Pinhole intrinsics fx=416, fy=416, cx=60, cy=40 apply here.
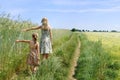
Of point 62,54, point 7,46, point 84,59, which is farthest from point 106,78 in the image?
point 7,46

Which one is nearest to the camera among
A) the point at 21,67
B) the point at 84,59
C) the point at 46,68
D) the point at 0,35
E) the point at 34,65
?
the point at 46,68

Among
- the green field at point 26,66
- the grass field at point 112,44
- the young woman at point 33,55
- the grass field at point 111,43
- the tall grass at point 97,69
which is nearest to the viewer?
the green field at point 26,66

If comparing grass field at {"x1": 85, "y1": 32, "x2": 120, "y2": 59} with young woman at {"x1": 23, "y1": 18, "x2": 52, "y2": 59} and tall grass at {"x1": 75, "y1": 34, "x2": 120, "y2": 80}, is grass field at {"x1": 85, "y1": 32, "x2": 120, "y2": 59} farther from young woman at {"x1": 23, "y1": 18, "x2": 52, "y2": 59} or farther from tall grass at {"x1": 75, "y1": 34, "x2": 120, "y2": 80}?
young woman at {"x1": 23, "y1": 18, "x2": 52, "y2": 59}

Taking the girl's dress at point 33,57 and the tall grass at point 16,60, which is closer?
the tall grass at point 16,60

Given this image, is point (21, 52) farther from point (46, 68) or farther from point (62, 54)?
point (46, 68)

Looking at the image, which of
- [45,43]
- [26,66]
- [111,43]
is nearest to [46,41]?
[45,43]

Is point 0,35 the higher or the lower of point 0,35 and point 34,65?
the higher

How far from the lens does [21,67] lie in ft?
45.3

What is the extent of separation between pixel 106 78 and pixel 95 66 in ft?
2.40

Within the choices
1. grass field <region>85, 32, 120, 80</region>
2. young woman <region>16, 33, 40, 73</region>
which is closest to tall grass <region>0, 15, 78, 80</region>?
young woman <region>16, 33, 40, 73</region>

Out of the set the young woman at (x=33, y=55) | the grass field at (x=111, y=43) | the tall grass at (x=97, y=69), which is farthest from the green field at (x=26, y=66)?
the grass field at (x=111, y=43)

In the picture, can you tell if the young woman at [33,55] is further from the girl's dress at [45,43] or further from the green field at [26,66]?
the girl's dress at [45,43]

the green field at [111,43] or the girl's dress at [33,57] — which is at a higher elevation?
the girl's dress at [33,57]

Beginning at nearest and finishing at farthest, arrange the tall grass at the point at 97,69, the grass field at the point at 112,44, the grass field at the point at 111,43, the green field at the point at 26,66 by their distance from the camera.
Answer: the green field at the point at 26,66 < the tall grass at the point at 97,69 < the grass field at the point at 112,44 < the grass field at the point at 111,43
